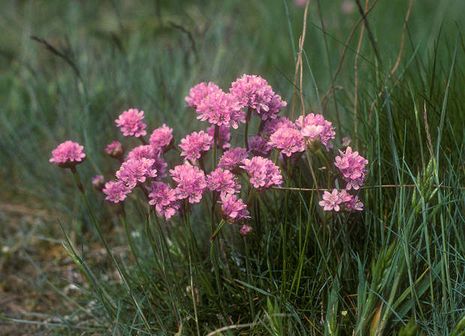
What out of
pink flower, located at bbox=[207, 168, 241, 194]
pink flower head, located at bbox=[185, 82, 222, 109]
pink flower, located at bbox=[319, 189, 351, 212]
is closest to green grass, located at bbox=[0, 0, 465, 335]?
pink flower, located at bbox=[319, 189, 351, 212]

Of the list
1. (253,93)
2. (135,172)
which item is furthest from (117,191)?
(253,93)

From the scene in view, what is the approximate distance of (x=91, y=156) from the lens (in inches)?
113

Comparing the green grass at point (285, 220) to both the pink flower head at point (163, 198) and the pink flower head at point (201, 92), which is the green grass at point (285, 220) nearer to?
the pink flower head at point (163, 198)

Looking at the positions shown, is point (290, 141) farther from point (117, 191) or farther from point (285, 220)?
point (117, 191)

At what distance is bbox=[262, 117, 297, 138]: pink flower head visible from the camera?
188 cm

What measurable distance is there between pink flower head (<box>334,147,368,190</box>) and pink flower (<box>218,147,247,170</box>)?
24 centimetres

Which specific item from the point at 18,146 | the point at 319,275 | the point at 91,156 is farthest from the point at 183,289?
the point at 18,146

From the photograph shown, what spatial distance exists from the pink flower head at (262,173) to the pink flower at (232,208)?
0.20ft

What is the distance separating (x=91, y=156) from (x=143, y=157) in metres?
1.05

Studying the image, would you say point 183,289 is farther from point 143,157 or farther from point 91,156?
point 91,156

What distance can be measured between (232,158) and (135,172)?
25 cm

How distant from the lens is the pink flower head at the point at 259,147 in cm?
192

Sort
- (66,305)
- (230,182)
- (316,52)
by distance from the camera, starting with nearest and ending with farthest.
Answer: (230,182) < (66,305) < (316,52)

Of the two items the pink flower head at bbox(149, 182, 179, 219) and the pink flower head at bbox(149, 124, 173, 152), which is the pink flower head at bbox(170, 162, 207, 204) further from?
the pink flower head at bbox(149, 124, 173, 152)
